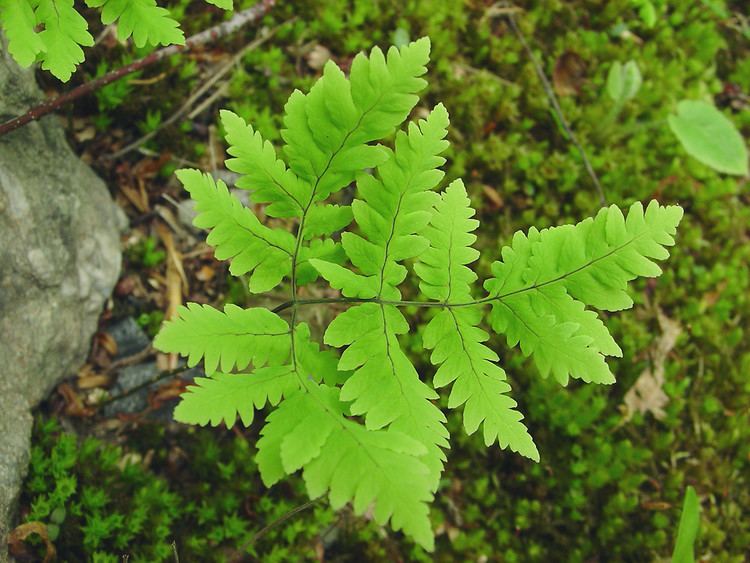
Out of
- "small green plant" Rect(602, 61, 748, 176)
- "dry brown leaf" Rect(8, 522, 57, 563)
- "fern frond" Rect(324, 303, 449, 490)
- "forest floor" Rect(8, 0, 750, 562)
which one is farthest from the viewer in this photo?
"small green plant" Rect(602, 61, 748, 176)

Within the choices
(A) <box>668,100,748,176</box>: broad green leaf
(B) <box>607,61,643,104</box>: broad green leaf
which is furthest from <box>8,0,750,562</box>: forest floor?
(A) <box>668,100,748,176</box>: broad green leaf

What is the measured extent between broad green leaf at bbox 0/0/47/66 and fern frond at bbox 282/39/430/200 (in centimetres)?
92

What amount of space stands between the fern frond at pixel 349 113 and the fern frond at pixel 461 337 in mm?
349

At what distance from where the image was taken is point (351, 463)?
77.2 inches

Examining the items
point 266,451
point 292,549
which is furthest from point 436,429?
point 292,549

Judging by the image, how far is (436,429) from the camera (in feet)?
7.12

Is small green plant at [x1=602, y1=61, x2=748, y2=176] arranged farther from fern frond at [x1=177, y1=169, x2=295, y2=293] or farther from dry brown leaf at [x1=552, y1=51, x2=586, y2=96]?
fern frond at [x1=177, y1=169, x2=295, y2=293]

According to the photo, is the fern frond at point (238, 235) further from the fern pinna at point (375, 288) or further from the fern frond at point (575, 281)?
the fern frond at point (575, 281)

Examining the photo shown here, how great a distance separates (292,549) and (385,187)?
210cm

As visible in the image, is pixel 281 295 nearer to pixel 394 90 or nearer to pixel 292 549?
pixel 292 549

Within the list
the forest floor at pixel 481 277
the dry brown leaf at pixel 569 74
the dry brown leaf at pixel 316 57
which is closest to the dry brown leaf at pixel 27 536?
the forest floor at pixel 481 277

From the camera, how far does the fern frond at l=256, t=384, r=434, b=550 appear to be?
1867 mm

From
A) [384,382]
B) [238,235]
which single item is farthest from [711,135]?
[238,235]

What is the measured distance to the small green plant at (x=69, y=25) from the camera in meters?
2.21
